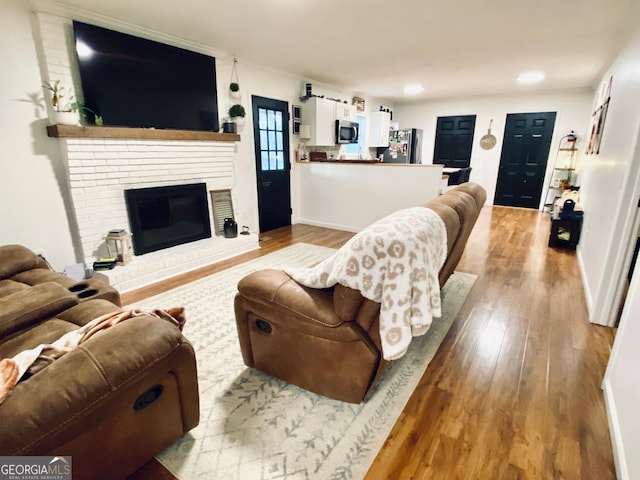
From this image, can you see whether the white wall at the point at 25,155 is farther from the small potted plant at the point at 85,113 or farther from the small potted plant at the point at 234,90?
the small potted plant at the point at 234,90

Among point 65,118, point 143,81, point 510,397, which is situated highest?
point 143,81

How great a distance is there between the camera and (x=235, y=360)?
1977mm

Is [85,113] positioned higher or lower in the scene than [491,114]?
lower

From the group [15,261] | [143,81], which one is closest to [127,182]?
[143,81]

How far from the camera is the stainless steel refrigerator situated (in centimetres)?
730

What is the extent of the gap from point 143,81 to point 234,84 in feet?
3.83

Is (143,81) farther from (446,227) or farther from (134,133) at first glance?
(446,227)

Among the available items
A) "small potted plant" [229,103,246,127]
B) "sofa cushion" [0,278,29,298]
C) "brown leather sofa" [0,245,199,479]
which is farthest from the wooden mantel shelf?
"brown leather sofa" [0,245,199,479]

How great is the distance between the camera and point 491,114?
6902mm

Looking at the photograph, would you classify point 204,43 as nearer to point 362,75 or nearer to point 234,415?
point 362,75

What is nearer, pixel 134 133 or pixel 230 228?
pixel 134 133

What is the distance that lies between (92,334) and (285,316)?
2.57ft

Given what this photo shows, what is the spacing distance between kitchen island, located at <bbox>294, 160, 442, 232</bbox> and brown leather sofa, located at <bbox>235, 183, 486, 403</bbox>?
269cm

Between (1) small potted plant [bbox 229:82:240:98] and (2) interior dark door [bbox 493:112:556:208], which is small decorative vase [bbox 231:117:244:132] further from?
(2) interior dark door [bbox 493:112:556:208]
